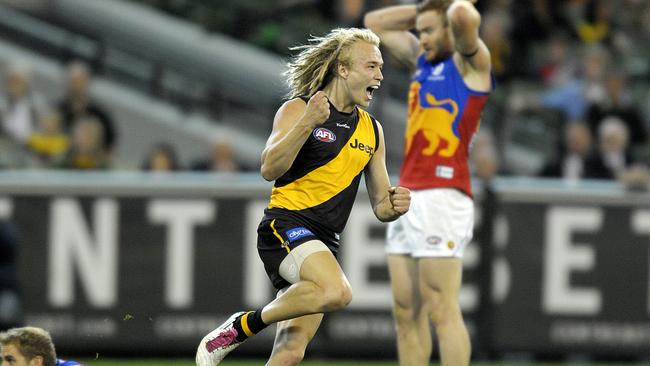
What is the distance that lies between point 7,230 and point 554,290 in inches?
191

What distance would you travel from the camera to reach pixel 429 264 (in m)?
8.62

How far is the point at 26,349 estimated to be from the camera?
7277mm

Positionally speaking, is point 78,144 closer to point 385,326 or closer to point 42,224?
point 42,224

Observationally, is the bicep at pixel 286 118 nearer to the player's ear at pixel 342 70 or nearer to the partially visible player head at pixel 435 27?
the player's ear at pixel 342 70

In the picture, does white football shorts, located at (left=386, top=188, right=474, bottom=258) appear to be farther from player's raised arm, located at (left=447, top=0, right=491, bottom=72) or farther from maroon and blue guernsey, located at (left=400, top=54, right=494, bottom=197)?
player's raised arm, located at (left=447, top=0, right=491, bottom=72)

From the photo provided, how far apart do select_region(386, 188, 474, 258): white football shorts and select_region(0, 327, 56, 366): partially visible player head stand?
2.57 metres

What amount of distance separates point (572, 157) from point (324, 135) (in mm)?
6351

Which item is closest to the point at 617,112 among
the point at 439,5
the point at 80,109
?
the point at 80,109

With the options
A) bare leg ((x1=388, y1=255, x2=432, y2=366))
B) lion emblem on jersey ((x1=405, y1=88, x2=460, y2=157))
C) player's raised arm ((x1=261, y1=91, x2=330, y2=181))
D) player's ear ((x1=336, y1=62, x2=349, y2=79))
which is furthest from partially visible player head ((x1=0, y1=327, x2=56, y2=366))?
lion emblem on jersey ((x1=405, y1=88, x2=460, y2=157))

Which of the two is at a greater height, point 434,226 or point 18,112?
point 18,112

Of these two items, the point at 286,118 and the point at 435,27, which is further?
the point at 435,27

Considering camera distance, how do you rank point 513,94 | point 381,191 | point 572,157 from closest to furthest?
point 381,191 < point 572,157 < point 513,94

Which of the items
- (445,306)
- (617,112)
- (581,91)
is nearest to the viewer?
(445,306)

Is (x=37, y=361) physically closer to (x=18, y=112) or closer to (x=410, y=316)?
(x=410, y=316)
